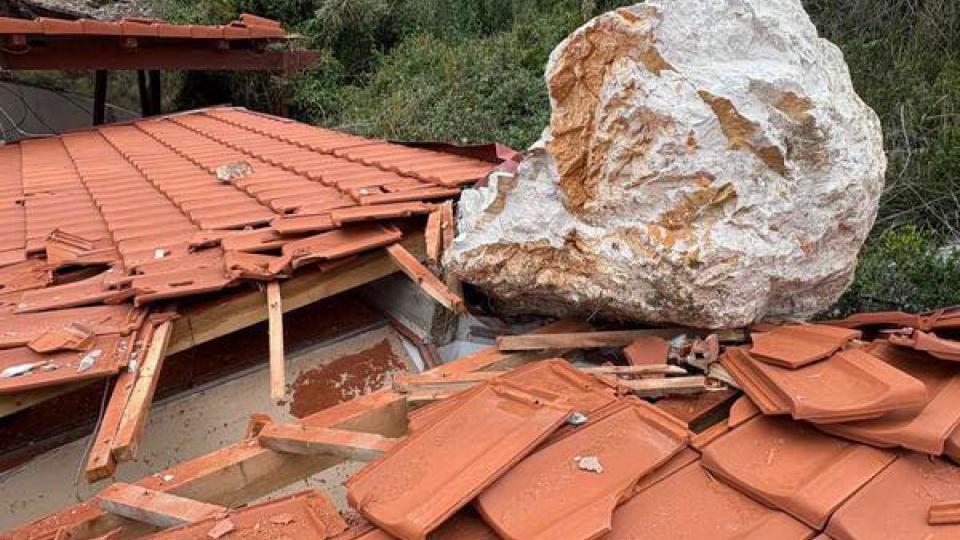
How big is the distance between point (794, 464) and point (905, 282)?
2299 millimetres

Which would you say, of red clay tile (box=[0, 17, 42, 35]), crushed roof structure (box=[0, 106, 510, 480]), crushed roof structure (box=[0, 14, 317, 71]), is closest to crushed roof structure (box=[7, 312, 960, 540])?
crushed roof structure (box=[0, 106, 510, 480])

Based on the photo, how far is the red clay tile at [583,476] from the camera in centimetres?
183

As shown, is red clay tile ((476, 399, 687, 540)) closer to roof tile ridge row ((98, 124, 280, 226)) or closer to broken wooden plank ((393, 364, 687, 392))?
broken wooden plank ((393, 364, 687, 392))

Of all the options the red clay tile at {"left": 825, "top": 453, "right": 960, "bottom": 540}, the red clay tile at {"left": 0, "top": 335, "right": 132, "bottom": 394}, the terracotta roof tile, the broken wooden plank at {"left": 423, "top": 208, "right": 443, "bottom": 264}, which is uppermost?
the terracotta roof tile

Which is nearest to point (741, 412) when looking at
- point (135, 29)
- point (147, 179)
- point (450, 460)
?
point (450, 460)

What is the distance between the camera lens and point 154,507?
82.0 inches

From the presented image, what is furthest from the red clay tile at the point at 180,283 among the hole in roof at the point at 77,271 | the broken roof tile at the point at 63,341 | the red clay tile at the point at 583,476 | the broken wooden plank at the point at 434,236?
the red clay tile at the point at 583,476

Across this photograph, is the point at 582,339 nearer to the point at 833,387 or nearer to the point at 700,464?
the point at 700,464

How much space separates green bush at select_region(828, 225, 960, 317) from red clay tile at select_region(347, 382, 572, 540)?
7.32 feet

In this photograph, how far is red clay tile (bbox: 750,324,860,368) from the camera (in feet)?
7.59

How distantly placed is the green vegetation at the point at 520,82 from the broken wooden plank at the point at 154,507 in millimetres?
3338

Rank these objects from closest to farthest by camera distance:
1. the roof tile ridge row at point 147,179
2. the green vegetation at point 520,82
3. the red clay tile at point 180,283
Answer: the red clay tile at point 180,283 → the roof tile ridge row at point 147,179 → the green vegetation at point 520,82

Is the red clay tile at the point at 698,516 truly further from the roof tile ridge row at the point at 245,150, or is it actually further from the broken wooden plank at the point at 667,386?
the roof tile ridge row at the point at 245,150

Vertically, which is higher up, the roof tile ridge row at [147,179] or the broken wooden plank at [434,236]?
the broken wooden plank at [434,236]
